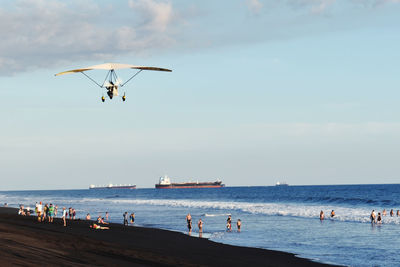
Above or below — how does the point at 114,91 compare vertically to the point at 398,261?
above

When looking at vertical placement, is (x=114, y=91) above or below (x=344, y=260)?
above

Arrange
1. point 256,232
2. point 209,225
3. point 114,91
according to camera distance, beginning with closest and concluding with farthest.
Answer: point 114,91, point 256,232, point 209,225

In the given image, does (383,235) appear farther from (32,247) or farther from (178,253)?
(32,247)

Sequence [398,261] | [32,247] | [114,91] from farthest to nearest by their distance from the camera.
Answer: [114,91] < [398,261] < [32,247]

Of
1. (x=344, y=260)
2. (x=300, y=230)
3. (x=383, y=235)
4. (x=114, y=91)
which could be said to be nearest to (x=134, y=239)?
(x=114, y=91)

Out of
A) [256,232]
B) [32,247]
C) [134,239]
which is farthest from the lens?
[256,232]

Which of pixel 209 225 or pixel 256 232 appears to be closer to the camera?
pixel 256 232

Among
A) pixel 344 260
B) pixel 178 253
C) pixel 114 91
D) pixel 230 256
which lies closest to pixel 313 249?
pixel 344 260

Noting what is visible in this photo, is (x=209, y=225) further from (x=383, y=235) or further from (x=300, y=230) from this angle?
(x=383, y=235)

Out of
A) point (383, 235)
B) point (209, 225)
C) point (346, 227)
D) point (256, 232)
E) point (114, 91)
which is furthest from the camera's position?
point (209, 225)

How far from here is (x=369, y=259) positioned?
3047 centimetres

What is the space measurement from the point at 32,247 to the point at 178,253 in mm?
9987

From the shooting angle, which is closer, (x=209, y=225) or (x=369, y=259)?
(x=369, y=259)

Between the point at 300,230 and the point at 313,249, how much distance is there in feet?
44.9
